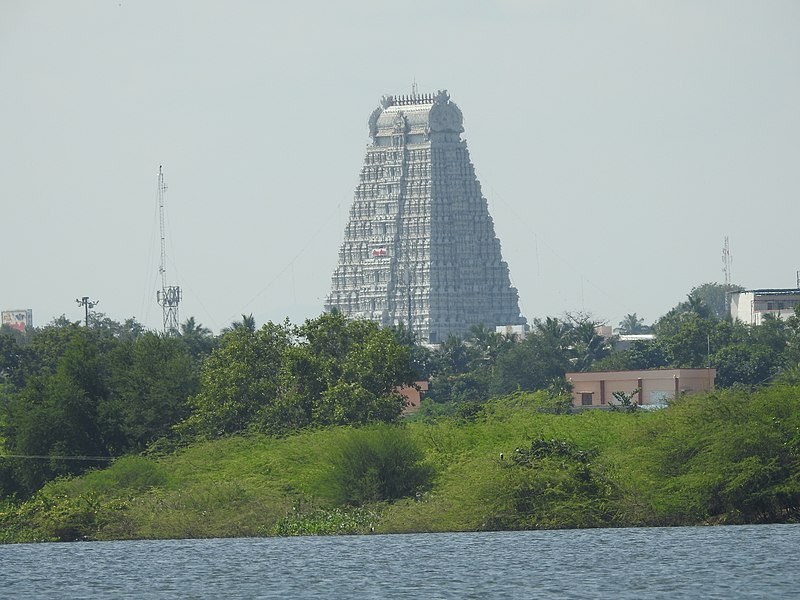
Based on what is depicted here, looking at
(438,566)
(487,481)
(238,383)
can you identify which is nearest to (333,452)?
(487,481)

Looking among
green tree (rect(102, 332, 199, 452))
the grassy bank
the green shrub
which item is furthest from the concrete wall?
the green shrub

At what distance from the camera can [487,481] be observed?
244 feet

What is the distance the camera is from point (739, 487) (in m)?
71.1

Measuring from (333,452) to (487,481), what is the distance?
344 inches

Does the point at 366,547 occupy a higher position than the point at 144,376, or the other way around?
the point at 144,376

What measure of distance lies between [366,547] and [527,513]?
7.54m

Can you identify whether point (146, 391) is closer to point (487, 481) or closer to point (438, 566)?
point (487, 481)

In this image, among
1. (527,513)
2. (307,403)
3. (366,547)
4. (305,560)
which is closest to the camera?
(305,560)

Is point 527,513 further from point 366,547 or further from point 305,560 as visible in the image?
point 305,560

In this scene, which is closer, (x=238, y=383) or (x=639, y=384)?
(x=238, y=383)

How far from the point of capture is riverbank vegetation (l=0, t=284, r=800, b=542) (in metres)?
73.8

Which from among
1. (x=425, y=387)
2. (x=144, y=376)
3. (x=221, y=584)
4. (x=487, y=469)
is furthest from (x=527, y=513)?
(x=425, y=387)

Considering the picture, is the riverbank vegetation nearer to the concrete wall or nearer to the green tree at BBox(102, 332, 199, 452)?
the green tree at BBox(102, 332, 199, 452)

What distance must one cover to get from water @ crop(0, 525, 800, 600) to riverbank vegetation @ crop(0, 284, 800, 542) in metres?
2.25
